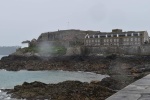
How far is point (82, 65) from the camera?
53.9 metres

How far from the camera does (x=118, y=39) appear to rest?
6894 centimetres

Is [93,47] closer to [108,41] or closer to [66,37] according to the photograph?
[108,41]

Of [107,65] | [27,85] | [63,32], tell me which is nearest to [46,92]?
[27,85]

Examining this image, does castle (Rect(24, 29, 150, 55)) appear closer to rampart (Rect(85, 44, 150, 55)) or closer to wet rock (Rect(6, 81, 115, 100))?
rampart (Rect(85, 44, 150, 55))

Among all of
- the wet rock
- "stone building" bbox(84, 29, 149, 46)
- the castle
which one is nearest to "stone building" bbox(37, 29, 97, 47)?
the castle

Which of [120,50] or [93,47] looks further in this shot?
[93,47]

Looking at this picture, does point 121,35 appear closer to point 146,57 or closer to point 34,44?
point 146,57

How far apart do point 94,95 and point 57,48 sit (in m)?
57.1

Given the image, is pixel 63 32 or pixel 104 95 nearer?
pixel 104 95

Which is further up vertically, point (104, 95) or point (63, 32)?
point (63, 32)

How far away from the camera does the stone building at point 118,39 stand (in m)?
66.6

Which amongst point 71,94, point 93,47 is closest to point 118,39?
point 93,47

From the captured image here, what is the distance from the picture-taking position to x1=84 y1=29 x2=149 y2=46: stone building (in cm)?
6662

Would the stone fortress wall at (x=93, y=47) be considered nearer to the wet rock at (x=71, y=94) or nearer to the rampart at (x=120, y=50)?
the rampart at (x=120, y=50)
